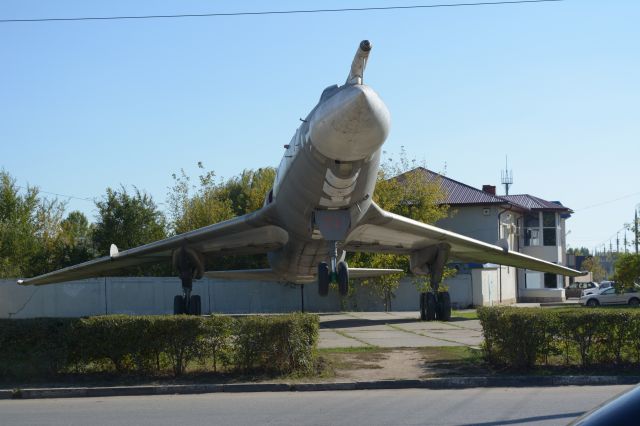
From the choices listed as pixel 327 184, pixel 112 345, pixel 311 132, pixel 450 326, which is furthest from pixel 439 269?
pixel 112 345

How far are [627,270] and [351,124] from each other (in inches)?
1059

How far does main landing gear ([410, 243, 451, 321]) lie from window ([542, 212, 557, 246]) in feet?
101

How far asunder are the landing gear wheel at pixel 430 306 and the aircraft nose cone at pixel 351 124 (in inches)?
363

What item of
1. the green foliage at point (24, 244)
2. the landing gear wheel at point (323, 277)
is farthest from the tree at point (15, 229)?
the landing gear wheel at point (323, 277)

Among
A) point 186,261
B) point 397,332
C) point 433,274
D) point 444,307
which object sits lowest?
point 397,332

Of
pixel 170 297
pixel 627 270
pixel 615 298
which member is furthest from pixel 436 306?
pixel 615 298

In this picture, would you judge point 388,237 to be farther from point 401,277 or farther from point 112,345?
point 401,277

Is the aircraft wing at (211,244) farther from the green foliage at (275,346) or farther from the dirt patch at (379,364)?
the green foliage at (275,346)

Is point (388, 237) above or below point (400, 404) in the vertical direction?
above

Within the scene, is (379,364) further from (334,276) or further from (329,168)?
(329,168)

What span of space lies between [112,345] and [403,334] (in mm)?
8498

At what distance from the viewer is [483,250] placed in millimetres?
22000

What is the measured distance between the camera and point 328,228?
1556cm

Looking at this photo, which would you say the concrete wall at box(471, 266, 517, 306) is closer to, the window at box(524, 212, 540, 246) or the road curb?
the window at box(524, 212, 540, 246)
